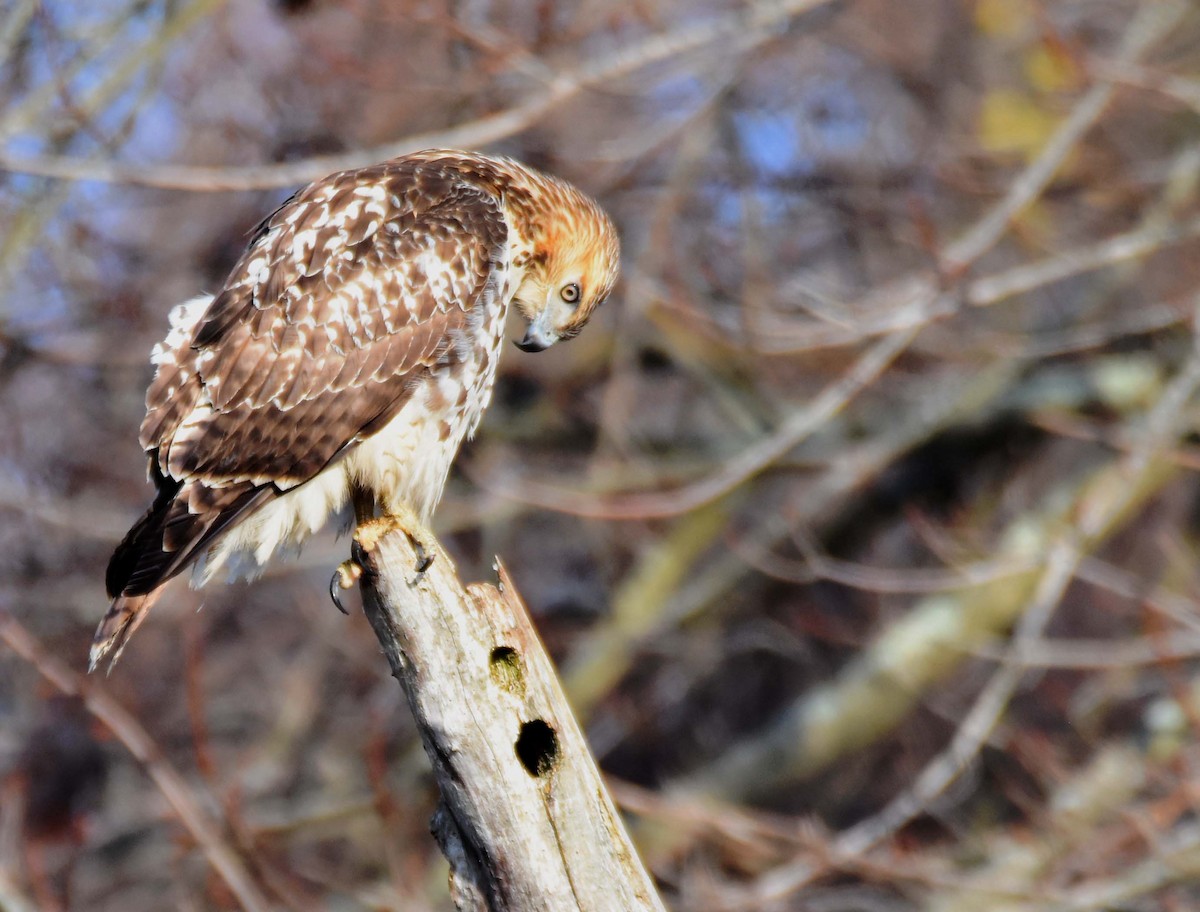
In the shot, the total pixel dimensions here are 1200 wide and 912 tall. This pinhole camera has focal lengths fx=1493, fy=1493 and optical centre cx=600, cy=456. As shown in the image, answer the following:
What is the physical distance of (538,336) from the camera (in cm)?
489

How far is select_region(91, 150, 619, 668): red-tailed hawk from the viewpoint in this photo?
3885 mm

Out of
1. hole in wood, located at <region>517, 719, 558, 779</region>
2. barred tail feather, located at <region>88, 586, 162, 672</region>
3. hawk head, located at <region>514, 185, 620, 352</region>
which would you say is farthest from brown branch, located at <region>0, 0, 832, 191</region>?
hole in wood, located at <region>517, 719, 558, 779</region>

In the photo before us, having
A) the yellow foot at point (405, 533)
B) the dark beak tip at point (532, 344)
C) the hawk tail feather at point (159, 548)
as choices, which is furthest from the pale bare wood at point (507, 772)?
the dark beak tip at point (532, 344)

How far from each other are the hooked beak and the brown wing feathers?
0.50 m

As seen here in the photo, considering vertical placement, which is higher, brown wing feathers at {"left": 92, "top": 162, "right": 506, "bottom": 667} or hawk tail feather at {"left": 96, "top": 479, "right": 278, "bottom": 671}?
brown wing feathers at {"left": 92, "top": 162, "right": 506, "bottom": 667}

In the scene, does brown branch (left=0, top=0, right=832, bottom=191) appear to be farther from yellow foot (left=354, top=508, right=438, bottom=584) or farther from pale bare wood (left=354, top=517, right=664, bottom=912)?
pale bare wood (left=354, top=517, right=664, bottom=912)

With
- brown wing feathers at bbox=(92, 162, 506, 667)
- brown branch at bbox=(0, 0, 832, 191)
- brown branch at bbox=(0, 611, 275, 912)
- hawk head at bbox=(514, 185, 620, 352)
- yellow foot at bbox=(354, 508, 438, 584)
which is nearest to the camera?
yellow foot at bbox=(354, 508, 438, 584)

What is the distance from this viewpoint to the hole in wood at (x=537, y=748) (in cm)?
313

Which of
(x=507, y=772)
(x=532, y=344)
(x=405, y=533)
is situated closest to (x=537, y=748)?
(x=507, y=772)

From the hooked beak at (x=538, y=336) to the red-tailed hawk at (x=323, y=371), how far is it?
1.22ft

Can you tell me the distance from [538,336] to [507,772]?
2.07 metres

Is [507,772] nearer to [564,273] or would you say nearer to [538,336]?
[538,336]

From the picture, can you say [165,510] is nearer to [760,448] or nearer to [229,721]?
[760,448]

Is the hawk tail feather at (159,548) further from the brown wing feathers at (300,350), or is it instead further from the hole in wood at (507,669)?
the hole in wood at (507,669)
